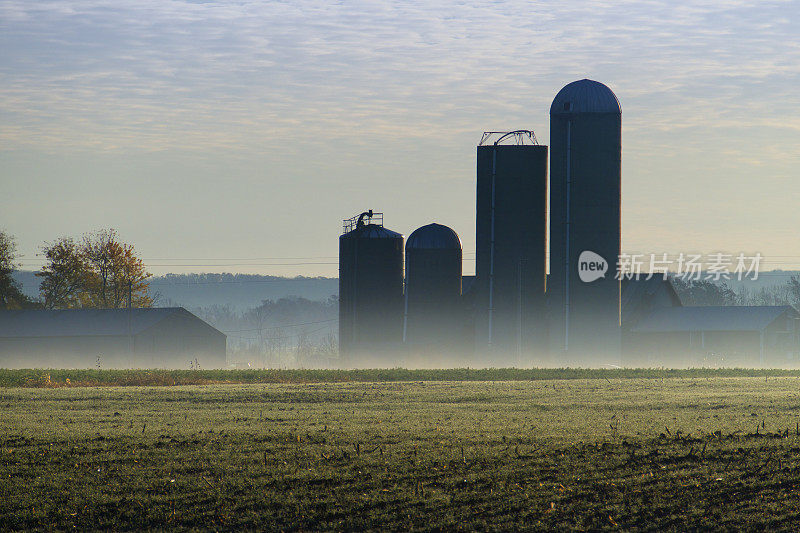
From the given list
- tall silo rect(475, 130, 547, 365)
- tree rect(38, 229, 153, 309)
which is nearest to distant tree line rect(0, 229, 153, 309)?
tree rect(38, 229, 153, 309)

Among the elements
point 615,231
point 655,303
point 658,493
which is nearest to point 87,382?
point 615,231

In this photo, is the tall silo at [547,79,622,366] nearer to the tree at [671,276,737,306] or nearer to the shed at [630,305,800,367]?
the shed at [630,305,800,367]

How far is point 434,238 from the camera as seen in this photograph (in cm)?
6919

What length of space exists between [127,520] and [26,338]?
73.5 m

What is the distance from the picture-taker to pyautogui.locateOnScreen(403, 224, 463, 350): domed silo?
68938 millimetres

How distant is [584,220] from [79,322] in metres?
45.5

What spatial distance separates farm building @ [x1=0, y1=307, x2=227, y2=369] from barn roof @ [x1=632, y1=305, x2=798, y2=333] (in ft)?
125

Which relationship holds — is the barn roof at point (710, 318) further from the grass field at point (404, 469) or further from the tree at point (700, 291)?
the grass field at point (404, 469)

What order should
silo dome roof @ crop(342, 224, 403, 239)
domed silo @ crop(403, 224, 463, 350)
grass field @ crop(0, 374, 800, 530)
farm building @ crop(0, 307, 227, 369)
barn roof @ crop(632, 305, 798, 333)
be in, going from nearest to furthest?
1. grass field @ crop(0, 374, 800, 530)
2. domed silo @ crop(403, 224, 463, 350)
3. silo dome roof @ crop(342, 224, 403, 239)
4. barn roof @ crop(632, 305, 798, 333)
5. farm building @ crop(0, 307, 227, 369)

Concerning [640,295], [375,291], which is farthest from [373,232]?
[640,295]

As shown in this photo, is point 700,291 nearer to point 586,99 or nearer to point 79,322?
point 586,99

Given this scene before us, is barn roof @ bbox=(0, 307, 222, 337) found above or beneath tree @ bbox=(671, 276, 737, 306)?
beneath

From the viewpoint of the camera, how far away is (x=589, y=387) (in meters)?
38.1

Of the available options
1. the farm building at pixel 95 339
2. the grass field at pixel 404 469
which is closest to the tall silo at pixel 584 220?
the grass field at pixel 404 469
